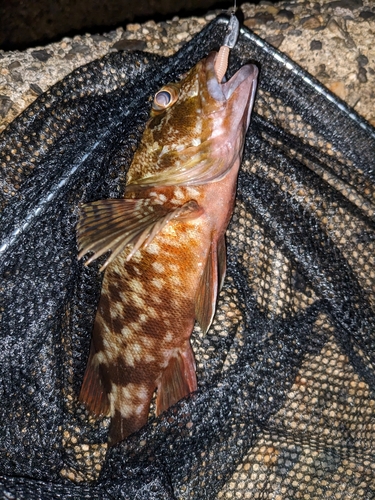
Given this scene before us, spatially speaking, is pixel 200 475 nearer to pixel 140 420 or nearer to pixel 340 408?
pixel 140 420

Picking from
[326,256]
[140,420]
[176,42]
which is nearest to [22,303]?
[140,420]

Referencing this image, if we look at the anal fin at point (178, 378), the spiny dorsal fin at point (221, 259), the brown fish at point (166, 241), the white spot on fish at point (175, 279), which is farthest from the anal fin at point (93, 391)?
the spiny dorsal fin at point (221, 259)

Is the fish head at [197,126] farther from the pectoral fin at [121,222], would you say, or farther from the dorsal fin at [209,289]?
the dorsal fin at [209,289]

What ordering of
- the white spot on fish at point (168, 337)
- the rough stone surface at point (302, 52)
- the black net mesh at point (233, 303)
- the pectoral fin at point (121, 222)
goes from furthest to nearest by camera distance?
the rough stone surface at point (302, 52) < the black net mesh at point (233, 303) < the white spot on fish at point (168, 337) < the pectoral fin at point (121, 222)

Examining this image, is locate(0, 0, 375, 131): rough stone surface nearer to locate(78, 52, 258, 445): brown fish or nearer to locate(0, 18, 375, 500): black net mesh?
locate(0, 18, 375, 500): black net mesh

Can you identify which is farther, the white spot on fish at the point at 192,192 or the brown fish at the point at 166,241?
the white spot on fish at the point at 192,192

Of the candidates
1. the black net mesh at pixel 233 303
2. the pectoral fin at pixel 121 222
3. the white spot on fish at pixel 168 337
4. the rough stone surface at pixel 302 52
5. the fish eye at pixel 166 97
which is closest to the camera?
the pectoral fin at pixel 121 222
